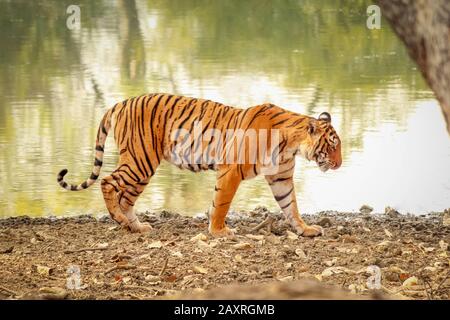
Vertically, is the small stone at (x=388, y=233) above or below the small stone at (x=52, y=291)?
below

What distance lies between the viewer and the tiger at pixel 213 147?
746cm

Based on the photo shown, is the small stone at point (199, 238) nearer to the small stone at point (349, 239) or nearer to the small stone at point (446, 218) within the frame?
the small stone at point (349, 239)

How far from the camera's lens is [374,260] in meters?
6.74

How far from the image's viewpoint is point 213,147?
7.68 metres

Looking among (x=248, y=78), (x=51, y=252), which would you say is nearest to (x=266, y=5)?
(x=248, y=78)

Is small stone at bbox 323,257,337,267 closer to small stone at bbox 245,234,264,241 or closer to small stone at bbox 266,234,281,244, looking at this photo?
small stone at bbox 266,234,281,244

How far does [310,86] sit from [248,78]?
2.10 ft

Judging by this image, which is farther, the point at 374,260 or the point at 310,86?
the point at 310,86

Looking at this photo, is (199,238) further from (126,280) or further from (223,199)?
(126,280)

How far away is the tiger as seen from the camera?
7461 millimetres

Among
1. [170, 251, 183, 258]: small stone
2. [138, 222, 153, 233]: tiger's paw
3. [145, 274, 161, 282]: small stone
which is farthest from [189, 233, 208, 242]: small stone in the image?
[145, 274, 161, 282]: small stone

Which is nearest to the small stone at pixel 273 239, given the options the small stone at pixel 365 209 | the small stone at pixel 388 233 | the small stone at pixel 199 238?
the small stone at pixel 199 238
